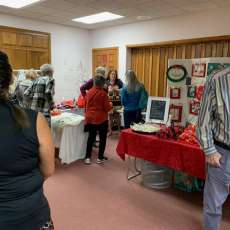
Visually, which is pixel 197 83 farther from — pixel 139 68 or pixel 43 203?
pixel 139 68

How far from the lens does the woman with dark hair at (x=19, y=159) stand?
0.92 m

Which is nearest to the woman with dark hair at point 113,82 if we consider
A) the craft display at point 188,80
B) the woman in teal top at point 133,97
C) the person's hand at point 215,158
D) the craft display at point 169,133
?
the woman in teal top at point 133,97

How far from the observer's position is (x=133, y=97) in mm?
3867

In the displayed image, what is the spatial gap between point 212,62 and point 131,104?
150 centimetres

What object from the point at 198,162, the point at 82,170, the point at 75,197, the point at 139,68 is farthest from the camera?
the point at 139,68

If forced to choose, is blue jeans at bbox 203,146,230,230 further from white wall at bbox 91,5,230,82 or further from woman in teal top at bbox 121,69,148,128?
white wall at bbox 91,5,230,82

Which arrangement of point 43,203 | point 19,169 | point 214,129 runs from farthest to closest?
point 214,129
point 43,203
point 19,169

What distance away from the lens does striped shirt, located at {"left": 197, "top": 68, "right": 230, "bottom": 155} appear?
62.5 inches

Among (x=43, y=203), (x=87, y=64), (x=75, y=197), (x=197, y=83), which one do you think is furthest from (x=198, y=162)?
(x=87, y=64)

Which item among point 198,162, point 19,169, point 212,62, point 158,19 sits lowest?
point 198,162

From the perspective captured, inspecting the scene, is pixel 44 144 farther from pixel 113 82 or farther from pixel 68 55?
pixel 68 55

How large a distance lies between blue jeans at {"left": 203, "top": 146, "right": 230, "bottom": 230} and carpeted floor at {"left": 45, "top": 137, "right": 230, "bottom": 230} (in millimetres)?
500

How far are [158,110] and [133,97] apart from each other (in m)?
0.96

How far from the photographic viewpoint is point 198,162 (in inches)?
88.9
